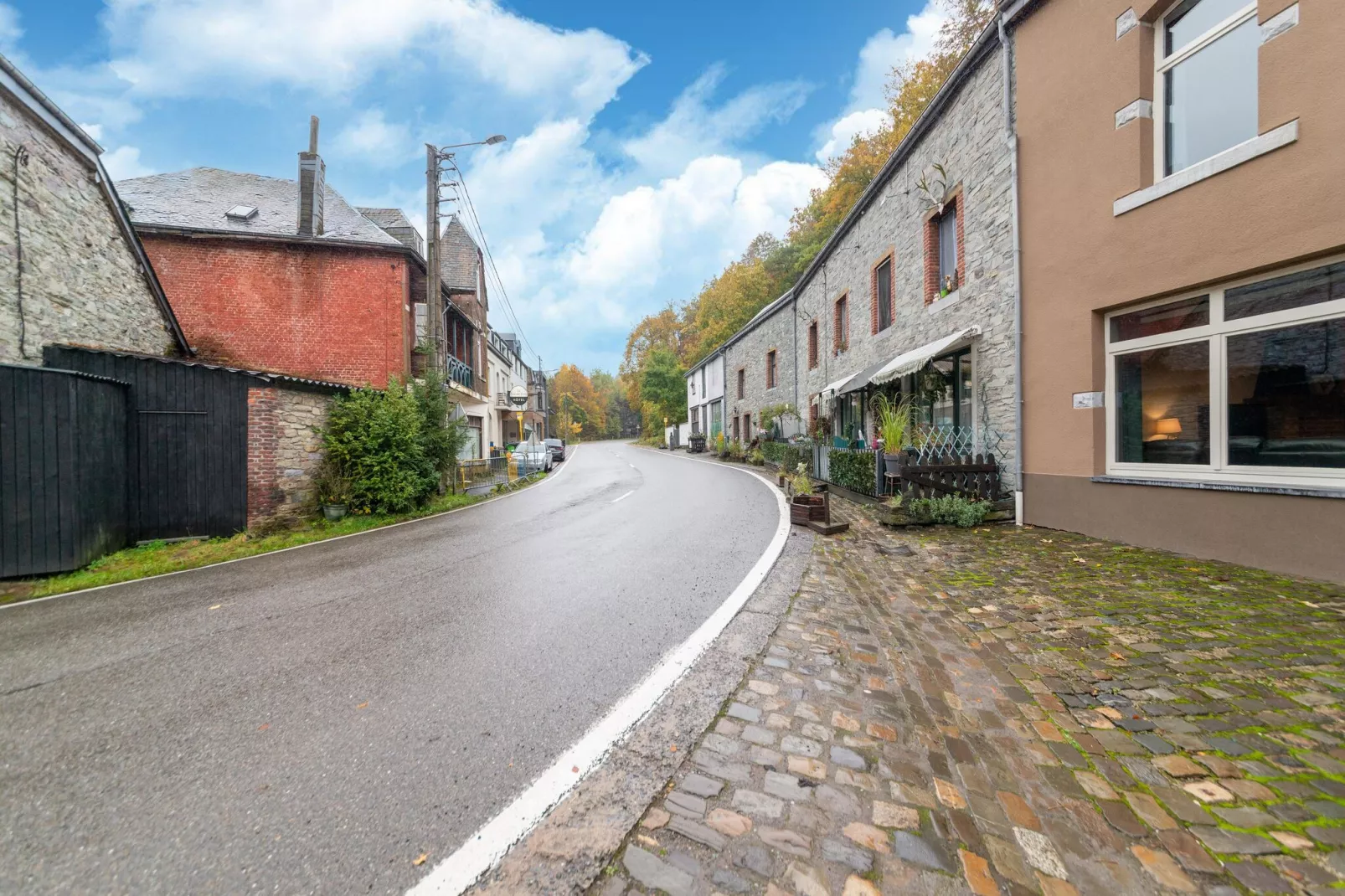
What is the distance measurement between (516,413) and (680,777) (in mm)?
35214

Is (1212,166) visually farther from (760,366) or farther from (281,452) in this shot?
(760,366)

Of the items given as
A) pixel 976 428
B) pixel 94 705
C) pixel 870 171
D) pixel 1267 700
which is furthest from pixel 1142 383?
pixel 870 171

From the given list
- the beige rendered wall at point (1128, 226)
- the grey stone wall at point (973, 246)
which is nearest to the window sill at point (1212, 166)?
the beige rendered wall at point (1128, 226)

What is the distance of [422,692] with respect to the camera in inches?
111

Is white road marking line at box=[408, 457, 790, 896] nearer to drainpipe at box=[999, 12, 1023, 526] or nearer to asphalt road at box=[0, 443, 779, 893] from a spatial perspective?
asphalt road at box=[0, 443, 779, 893]

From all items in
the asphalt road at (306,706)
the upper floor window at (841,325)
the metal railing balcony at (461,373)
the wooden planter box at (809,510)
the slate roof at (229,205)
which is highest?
the slate roof at (229,205)

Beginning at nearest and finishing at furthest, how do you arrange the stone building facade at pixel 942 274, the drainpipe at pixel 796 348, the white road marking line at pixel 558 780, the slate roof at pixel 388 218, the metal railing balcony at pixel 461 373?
1. the white road marking line at pixel 558 780
2. the stone building facade at pixel 942 274
3. the metal railing balcony at pixel 461 373
4. the slate roof at pixel 388 218
5. the drainpipe at pixel 796 348

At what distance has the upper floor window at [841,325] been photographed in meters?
15.0

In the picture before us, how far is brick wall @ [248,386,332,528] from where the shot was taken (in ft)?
27.6

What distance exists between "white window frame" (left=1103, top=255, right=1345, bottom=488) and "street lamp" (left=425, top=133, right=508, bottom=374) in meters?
12.2

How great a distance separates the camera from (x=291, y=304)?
13195 mm

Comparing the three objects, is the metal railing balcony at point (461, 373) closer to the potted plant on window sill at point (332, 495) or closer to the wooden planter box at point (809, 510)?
the potted plant on window sill at point (332, 495)

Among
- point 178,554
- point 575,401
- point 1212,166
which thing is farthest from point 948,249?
point 575,401

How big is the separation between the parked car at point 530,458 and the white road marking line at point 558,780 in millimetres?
14857
